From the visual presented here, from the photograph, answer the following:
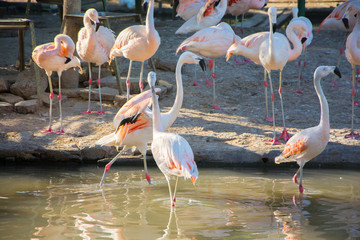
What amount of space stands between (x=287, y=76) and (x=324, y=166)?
141 inches

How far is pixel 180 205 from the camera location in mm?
4566

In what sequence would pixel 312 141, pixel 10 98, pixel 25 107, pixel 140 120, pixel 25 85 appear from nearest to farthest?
1. pixel 312 141
2. pixel 140 120
3. pixel 25 107
4. pixel 10 98
5. pixel 25 85

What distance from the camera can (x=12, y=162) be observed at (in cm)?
581

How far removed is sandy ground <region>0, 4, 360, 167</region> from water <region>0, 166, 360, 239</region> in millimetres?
204

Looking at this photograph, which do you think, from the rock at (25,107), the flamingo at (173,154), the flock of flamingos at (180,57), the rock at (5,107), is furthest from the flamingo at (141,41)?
the flamingo at (173,154)

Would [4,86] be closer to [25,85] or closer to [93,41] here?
[25,85]

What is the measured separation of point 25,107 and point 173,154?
3528mm

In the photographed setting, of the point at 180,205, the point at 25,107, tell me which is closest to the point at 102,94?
the point at 25,107

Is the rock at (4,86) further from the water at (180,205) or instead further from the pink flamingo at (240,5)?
the pink flamingo at (240,5)

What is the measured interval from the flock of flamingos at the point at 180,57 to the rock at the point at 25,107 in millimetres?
640

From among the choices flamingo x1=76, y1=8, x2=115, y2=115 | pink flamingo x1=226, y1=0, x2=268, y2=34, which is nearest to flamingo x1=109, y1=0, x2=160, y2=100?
flamingo x1=76, y1=8, x2=115, y2=115

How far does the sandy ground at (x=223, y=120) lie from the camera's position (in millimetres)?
5680

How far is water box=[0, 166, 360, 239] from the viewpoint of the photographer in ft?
12.9

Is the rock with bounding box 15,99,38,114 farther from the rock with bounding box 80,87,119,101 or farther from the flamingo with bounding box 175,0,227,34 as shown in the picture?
the flamingo with bounding box 175,0,227,34
